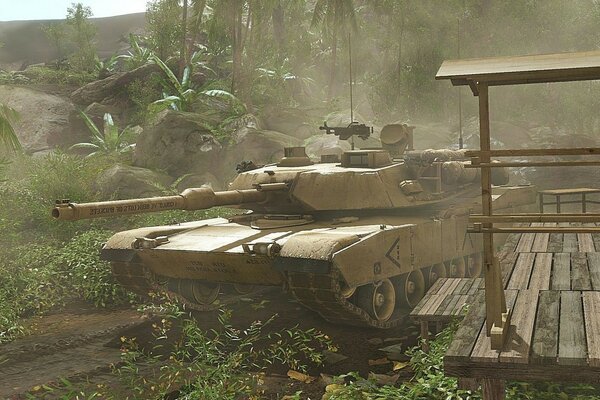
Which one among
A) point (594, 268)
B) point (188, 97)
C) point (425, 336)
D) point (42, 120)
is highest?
point (188, 97)

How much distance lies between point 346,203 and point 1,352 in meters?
4.39

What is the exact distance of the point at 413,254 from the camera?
860cm

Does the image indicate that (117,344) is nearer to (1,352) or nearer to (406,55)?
(1,352)

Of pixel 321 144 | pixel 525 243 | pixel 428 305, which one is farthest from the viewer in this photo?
pixel 321 144

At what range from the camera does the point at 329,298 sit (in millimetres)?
7328

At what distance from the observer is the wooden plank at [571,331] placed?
408 centimetres

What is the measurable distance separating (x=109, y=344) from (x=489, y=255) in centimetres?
513

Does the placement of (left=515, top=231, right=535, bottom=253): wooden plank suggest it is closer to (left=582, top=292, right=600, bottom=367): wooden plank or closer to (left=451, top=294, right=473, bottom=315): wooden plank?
(left=451, top=294, right=473, bottom=315): wooden plank

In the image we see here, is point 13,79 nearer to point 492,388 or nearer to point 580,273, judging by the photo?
point 580,273

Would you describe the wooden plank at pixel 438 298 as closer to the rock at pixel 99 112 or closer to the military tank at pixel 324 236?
the military tank at pixel 324 236

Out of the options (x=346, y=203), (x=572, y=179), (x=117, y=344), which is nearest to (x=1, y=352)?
(x=117, y=344)

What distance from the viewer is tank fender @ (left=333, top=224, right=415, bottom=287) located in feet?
23.8

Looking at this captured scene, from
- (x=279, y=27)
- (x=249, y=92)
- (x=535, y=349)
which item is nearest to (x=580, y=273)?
(x=535, y=349)

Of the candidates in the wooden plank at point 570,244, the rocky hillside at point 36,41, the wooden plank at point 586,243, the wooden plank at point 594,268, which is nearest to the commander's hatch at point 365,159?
the wooden plank at point 570,244
